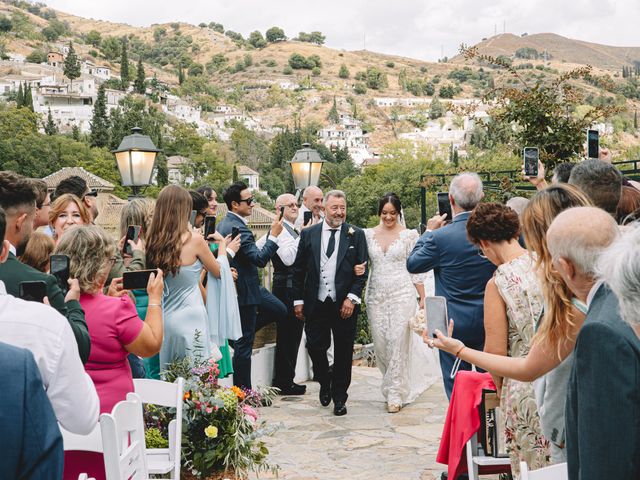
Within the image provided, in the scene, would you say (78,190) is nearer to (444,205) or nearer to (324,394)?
(444,205)

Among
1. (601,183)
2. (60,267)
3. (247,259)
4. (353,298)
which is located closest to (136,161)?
(247,259)

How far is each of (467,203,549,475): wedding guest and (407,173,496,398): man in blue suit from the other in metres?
1.13

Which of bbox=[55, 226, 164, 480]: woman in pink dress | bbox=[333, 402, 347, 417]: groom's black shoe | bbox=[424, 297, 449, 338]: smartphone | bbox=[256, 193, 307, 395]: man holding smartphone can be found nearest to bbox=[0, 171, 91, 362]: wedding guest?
bbox=[55, 226, 164, 480]: woman in pink dress

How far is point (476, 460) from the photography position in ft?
9.30

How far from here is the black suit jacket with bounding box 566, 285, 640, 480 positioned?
1229mm

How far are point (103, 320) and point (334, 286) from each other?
3019 mm

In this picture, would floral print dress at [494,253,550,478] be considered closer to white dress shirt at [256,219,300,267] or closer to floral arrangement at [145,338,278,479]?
floral arrangement at [145,338,278,479]

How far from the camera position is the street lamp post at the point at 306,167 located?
27.1 ft

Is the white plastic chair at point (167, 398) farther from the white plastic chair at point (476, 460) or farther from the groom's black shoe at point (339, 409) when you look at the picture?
the groom's black shoe at point (339, 409)

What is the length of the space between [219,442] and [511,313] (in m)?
1.64

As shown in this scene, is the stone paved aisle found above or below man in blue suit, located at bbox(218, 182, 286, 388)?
below

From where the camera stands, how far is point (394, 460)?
458 centimetres

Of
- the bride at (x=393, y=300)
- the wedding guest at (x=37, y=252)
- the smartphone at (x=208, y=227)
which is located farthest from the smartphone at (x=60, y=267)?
the bride at (x=393, y=300)

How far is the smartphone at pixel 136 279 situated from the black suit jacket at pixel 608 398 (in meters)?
2.15
